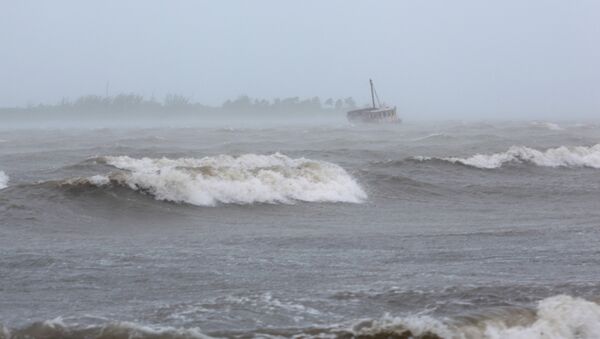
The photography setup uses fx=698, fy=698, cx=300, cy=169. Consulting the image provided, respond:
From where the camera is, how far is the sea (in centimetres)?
571

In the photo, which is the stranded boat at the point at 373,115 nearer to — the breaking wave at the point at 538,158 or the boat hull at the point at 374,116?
the boat hull at the point at 374,116

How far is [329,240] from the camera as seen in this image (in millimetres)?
9859

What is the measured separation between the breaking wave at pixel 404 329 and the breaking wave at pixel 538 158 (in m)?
16.8

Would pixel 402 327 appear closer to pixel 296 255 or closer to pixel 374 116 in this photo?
pixel 296 255

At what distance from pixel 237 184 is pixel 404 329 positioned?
409 inches

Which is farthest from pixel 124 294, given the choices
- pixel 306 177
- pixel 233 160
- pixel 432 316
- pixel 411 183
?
pixel 233 160

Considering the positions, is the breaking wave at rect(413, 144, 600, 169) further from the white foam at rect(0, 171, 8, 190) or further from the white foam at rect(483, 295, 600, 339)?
the white foam at rect(483, 295, 600, 339)

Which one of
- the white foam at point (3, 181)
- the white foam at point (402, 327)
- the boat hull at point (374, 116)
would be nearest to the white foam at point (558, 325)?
the white foam at point (402, 327)

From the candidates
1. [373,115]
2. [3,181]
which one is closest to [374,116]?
[373,115]

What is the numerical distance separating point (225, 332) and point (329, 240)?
450 centimetres

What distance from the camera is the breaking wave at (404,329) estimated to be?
5418 mm

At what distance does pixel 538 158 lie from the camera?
23578 mm

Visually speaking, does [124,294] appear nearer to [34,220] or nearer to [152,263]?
[152,263]

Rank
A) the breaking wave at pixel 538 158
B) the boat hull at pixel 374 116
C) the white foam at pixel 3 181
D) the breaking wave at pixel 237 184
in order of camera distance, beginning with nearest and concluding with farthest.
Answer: the breaking wave at pixel 237 184 → the white foam at pixel 3 181 → the breaking wave at pixel 538 158 → the boat hull at pixel 374 116
